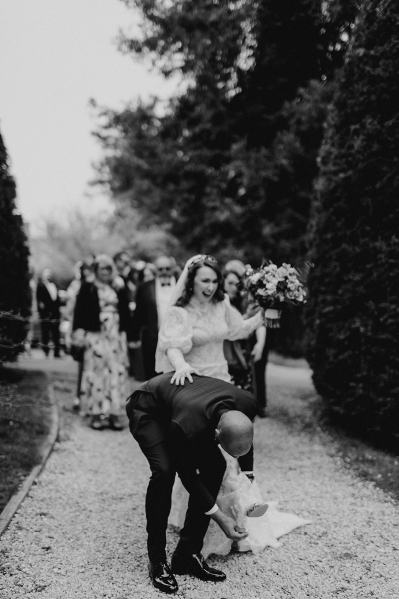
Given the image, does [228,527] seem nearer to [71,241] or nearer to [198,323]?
[198,323]

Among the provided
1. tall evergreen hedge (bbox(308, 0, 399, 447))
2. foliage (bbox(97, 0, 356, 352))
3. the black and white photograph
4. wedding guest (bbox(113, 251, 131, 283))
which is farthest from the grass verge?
foliage (bbox(97, 0, 356, 352))

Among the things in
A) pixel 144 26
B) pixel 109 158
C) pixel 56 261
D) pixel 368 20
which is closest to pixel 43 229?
pixel 56 261

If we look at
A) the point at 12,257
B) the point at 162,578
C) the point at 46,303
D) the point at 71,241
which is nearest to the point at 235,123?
the point at 46,303

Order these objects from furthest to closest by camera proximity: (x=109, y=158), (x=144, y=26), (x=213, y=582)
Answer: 1. (x=109, y=158)
2. (x=144, y=26)
3. (x=213, y=582)

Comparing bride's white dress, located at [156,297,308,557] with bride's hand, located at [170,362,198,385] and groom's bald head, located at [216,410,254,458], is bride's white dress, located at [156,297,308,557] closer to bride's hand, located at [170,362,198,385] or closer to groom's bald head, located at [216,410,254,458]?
bride's hand, located at [170,362,198,385]

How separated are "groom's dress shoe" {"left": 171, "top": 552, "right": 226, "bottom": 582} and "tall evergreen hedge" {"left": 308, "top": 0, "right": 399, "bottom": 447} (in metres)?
3.25

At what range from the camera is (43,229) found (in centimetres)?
4716

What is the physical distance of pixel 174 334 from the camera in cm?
415

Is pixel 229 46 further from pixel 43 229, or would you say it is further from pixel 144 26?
pixel 43 229

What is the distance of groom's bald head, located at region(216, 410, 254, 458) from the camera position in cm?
329

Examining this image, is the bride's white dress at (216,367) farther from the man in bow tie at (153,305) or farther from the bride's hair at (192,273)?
the man in bow tie at (153,305)

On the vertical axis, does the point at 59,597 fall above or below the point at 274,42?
below

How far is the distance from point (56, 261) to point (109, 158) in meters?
29.1

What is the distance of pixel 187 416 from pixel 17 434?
3.76 m
